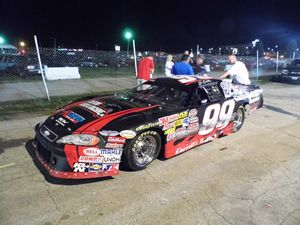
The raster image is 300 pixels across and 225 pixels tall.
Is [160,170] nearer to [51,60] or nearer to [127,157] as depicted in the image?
[127,157]

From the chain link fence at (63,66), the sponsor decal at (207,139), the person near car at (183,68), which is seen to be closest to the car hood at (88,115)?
the sponsor decal at (207,139)

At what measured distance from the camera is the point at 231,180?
13.1ft

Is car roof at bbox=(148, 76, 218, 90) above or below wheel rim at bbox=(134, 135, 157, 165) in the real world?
above

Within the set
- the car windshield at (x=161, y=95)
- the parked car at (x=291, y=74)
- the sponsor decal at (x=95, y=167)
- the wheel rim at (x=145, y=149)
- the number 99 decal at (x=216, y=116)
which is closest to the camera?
the sponsor decal at (x=95, y=167)

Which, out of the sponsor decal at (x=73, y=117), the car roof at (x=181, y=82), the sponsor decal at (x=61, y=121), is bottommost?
the sponsor decal at (x=61, y=121)

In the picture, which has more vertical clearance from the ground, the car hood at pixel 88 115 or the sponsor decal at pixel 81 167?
the car hood at pixel 88 115

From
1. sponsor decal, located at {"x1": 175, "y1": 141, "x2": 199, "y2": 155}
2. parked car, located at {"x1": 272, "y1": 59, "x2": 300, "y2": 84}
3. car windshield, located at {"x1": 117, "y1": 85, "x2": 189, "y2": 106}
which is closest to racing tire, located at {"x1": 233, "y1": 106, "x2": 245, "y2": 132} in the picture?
sponsor decal, located at {"x1": 175, "y1": 141, "x2": 199, "y2": 155}

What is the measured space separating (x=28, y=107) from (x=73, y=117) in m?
4.61

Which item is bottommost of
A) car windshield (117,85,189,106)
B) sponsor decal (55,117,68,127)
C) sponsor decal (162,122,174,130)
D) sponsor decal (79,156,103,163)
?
sponsor decal (79,156,103,163)

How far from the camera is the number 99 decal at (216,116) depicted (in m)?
4.92

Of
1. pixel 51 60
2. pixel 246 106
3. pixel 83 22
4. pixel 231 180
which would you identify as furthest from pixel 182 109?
pixel 83 22

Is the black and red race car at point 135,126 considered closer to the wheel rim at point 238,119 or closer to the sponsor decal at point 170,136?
the sponsor decal at point 170,136

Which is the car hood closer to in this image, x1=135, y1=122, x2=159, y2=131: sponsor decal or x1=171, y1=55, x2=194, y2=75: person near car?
x1=135, y1=122, x2=159, y2=131: sponsor decal

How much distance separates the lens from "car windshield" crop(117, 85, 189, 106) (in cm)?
475
